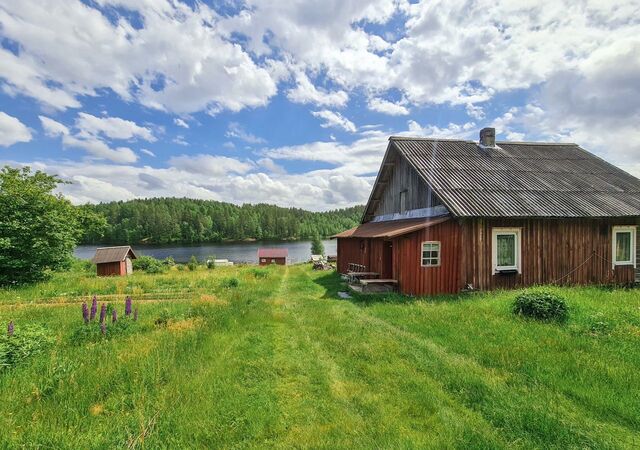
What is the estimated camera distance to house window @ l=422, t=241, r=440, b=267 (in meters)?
14.1

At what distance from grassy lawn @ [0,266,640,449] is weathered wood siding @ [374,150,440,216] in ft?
25.8

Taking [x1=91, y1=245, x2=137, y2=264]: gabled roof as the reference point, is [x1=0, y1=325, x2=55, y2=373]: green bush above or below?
above

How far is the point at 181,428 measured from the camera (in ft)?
14.2

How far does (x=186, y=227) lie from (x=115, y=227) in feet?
83.2

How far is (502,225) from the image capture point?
14.3 metres

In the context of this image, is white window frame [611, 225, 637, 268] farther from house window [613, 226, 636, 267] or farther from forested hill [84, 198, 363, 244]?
forested hill [84, 198, 363, 244]

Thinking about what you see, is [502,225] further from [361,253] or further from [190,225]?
[190,225]

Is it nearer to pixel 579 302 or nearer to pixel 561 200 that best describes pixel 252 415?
pixel 579 302

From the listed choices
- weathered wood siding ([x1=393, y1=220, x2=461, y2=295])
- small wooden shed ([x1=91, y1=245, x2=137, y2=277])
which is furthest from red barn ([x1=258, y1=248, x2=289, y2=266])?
weathered wood siding ([x1=393, y1=220, x2=461, y2=295])

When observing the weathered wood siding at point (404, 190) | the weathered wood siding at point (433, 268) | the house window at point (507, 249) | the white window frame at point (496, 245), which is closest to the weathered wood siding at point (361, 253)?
the weathered wood siding at point (404, 190)

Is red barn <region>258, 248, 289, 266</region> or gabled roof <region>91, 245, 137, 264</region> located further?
red barn <region>258, 248, 289, 266</region>

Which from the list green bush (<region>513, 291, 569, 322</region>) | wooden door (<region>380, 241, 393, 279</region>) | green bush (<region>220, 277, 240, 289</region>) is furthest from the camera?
green bush (<region>220, 277, 240, 289</region>)

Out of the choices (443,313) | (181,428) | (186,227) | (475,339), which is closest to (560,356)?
(475,339)

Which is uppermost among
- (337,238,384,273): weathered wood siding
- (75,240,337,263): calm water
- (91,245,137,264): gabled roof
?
(337,238,384,273): weathered wood siding
